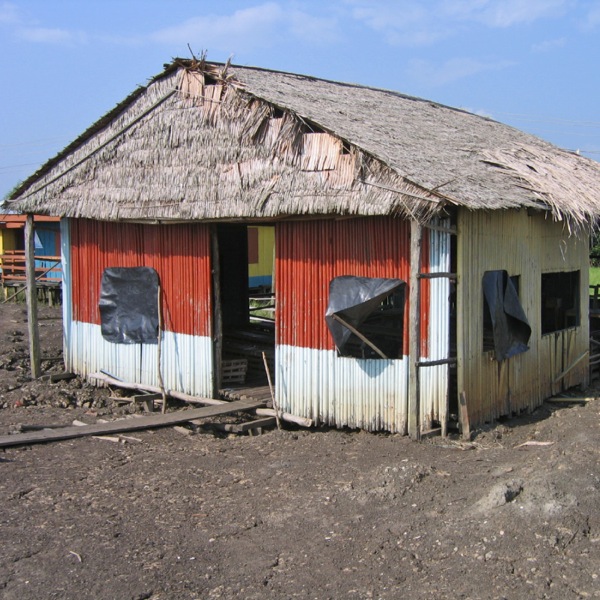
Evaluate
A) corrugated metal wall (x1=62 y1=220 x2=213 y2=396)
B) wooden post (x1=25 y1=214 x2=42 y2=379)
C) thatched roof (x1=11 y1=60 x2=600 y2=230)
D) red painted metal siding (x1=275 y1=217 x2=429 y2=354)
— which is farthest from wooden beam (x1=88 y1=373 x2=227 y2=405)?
thatched roof (x1=11 y1=60 x2=600 y2=230)

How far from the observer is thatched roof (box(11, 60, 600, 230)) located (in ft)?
30.8

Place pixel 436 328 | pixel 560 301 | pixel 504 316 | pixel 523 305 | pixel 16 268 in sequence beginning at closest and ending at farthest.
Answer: pixel 436 328 → pixel 504 316 → pixel 523 305 → pixel 560 301 → pixel 16 268

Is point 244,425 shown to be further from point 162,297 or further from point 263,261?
point 263,261

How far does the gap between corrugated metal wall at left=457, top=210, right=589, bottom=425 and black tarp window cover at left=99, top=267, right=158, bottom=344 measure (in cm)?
525

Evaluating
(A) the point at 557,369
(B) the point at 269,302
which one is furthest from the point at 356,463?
(B) the point at 269,302

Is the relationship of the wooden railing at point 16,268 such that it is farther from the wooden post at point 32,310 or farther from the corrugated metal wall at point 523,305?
the corrugated metal wall at point 523,305

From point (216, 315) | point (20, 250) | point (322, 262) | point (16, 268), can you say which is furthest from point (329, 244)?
point (20, 250)

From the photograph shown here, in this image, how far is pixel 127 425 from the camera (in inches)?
407

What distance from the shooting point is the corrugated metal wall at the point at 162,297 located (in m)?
11.6

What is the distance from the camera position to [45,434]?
32.2 feet

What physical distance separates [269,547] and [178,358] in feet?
19.3

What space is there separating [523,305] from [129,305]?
628cm

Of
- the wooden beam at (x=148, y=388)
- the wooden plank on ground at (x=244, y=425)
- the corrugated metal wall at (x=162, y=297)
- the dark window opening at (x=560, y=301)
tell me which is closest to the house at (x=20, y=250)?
the corrugated metal wall at (x=162, y=297)

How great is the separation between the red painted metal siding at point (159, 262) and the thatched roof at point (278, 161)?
1.63ft
